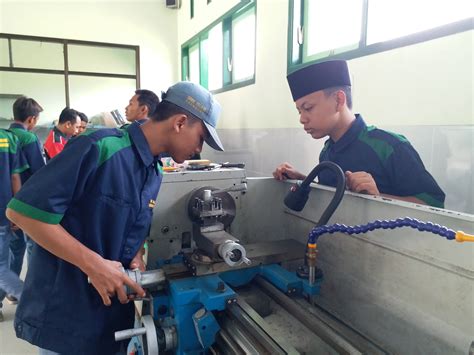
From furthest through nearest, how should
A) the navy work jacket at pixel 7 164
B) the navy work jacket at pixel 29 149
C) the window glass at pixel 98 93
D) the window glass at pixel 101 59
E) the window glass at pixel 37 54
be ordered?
the window glass at pixel 98 93 < the window glass at pixel 101 59 < the window glass at pixel 37 54 < the navy work jacket at pixel 29 149 < the navy work jacket at pixel 7 164

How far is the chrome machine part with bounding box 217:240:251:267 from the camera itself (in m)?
0.87

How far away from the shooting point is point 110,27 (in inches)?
178

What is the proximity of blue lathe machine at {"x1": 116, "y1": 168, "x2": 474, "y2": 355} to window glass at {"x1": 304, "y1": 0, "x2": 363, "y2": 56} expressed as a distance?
1071 millimetres

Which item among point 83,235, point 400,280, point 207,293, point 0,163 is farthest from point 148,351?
point 0,163

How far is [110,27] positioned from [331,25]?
3583 millimetres

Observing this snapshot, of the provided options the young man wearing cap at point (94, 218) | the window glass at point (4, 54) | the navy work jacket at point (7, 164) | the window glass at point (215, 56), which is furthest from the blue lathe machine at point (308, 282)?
the window glass at point (4, 54)

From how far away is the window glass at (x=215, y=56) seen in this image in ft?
10.9

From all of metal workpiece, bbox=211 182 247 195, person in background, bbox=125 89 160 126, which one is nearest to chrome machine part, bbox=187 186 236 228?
metal workpiece, bbox=211 182 247 195

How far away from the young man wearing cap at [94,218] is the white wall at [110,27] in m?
4.11

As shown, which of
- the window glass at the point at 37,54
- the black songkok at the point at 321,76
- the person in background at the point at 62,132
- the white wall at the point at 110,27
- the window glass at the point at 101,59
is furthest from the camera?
the window glass at the point at 101,59

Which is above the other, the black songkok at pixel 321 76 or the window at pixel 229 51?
the window at pixel 229 51

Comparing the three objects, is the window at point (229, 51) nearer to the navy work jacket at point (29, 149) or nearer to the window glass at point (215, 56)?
the window glass at point (215, 56)

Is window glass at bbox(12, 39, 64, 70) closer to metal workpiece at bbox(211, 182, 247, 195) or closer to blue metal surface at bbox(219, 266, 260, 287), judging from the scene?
metal workpiece at bbox(211, 182, 247, 195)

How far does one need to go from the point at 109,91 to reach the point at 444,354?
4.92 m
